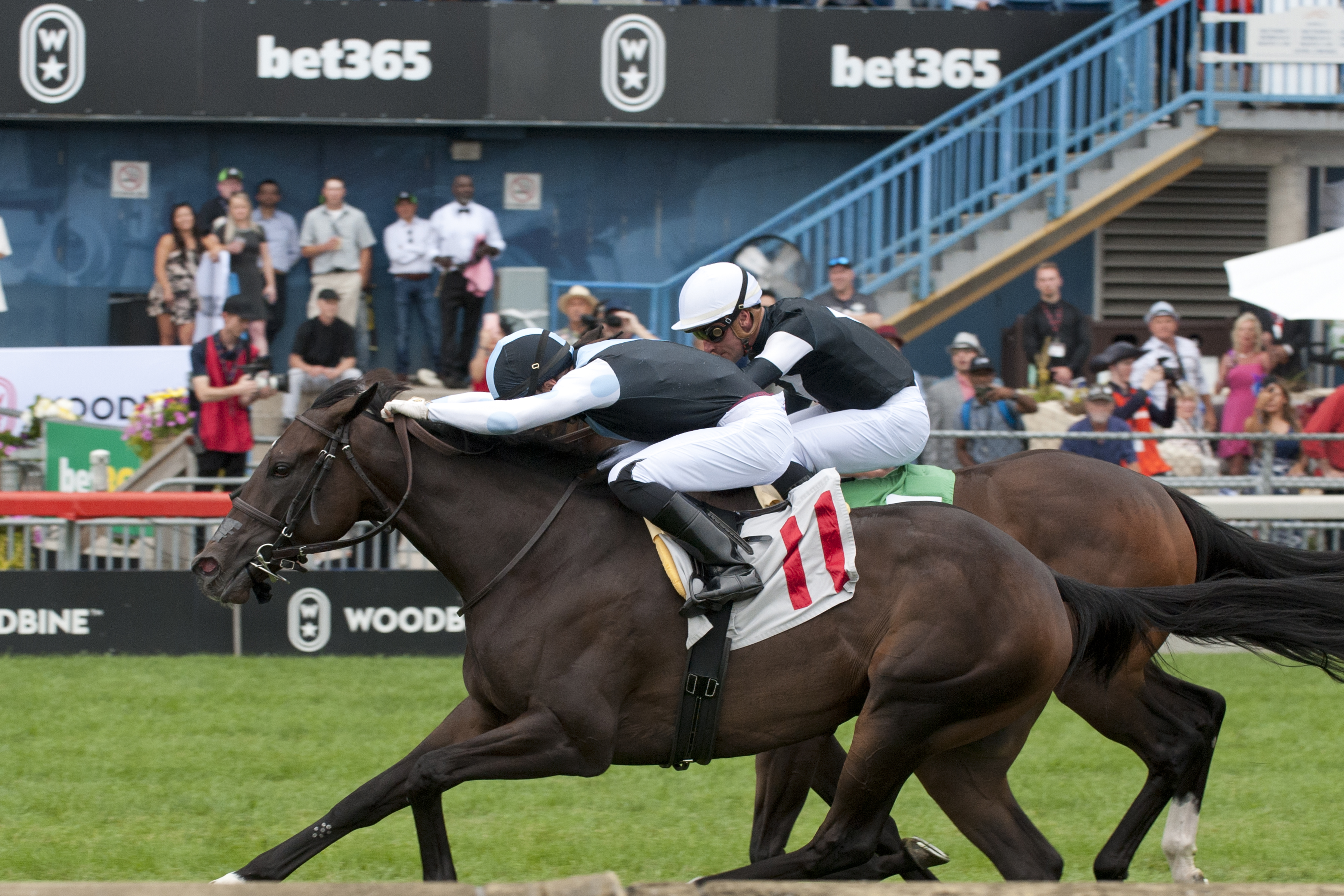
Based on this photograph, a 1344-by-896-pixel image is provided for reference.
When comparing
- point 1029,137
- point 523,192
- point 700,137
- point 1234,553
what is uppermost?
point 700,137

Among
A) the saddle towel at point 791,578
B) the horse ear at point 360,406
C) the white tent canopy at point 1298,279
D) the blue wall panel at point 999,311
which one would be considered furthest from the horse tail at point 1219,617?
the blue wall panel at point 999,311

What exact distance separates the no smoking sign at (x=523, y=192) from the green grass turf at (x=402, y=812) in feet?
21.6

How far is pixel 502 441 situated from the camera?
16.3 ft

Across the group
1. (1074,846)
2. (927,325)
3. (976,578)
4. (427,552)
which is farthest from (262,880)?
(927,325)

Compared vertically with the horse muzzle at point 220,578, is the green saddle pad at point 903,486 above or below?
above

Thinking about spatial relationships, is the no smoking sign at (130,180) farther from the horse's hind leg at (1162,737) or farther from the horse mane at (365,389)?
the horse's hind leg at (1162,737)

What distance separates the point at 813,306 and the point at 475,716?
5.81ft

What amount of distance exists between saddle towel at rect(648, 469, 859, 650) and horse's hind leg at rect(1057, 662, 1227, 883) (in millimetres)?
1287

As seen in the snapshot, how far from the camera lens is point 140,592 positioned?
911cm

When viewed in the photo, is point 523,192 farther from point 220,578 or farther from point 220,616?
point 220,578

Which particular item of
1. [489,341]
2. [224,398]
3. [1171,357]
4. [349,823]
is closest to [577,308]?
[489,341]

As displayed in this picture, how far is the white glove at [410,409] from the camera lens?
4.82 meters

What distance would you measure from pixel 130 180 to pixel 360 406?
1026cm

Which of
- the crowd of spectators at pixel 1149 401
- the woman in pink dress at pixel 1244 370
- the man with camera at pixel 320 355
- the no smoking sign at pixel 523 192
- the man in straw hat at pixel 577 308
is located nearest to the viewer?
the crowd of spectators at pixel 1149 401
